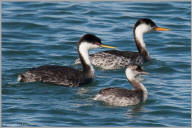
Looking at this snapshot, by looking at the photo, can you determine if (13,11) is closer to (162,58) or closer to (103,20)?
(103,20)

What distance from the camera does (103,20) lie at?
21.2 metres

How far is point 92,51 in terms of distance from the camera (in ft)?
58.0

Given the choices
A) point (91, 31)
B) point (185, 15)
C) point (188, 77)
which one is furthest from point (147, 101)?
→ point (185, 15)

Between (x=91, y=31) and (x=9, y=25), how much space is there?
2743mm

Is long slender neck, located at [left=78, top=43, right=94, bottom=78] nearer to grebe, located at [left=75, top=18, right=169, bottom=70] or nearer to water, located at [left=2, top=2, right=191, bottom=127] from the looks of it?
water, located at [left=2, top=2, right=191, bottom=127]

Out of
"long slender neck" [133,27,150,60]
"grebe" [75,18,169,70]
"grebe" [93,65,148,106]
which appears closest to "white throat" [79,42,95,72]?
"grebe" [75,18,169,70]

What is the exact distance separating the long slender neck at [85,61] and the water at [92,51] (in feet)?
0.94

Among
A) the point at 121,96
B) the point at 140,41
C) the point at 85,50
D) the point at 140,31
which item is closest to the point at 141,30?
the point at 140,31

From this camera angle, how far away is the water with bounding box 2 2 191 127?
12.1 meters

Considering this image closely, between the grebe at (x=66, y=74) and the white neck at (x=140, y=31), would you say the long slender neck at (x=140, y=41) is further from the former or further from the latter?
the grebe at (x=66, y=74)

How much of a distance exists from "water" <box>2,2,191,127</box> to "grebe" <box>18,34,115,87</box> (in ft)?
0.55

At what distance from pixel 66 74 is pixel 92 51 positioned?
384 centimetres

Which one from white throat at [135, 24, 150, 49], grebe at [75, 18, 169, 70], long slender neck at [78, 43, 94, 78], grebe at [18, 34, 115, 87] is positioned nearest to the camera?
grebe at [18, 34, 115, 87]

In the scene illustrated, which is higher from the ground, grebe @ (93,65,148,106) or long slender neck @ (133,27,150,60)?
long slender neck @ (133,27,150,60)
